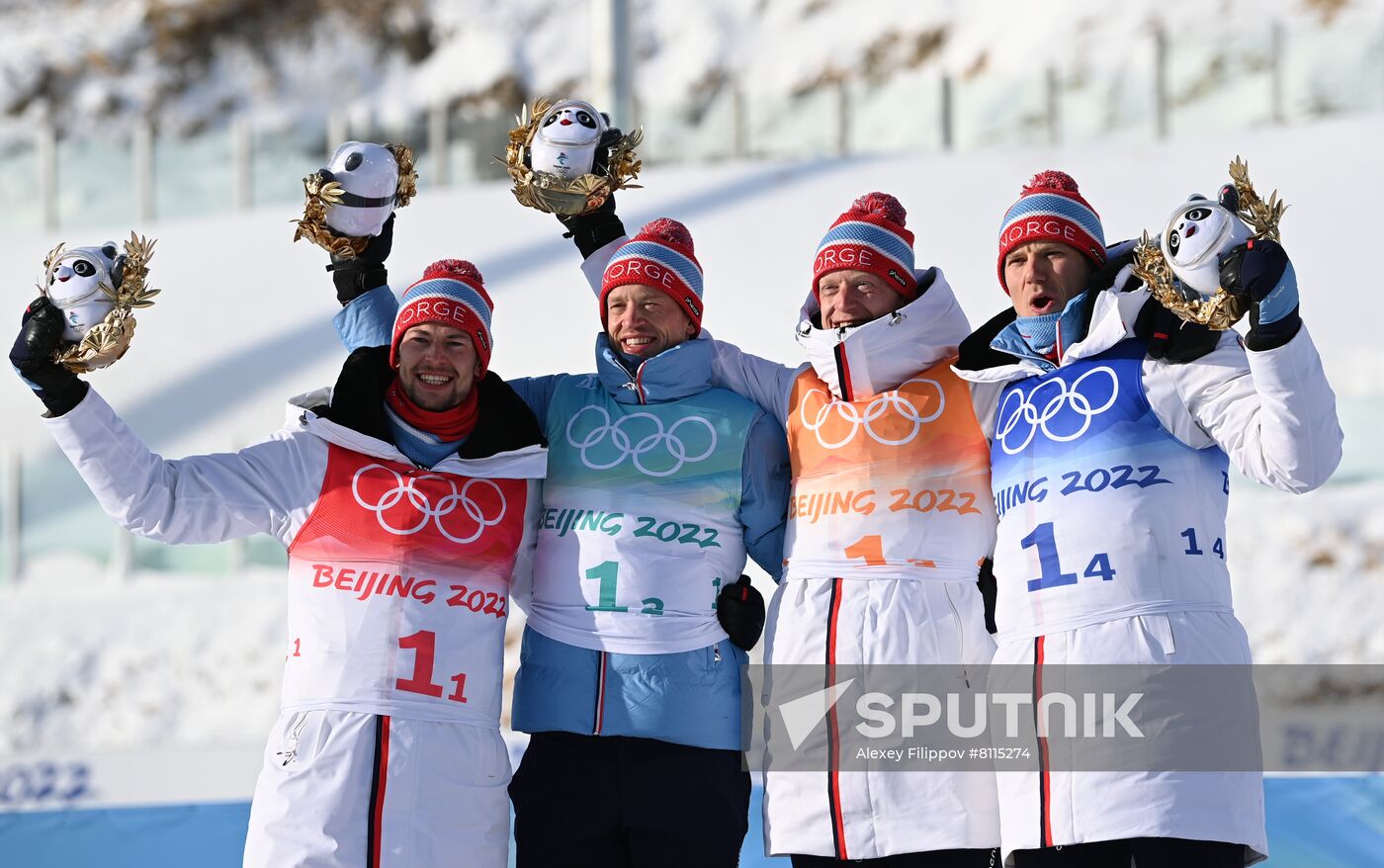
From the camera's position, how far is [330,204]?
407cm

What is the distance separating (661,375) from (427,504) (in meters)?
0.62

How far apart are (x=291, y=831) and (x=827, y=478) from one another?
1.38 m

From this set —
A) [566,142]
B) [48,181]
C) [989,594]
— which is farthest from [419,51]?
[989,594]

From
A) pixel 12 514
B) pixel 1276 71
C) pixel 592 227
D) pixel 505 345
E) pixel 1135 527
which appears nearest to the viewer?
pixel 1135 527

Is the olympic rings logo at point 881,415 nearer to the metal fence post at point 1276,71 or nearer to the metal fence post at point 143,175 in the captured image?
the metal fence post at point 1276,71

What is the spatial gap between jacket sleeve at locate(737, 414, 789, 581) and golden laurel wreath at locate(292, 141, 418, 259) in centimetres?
112

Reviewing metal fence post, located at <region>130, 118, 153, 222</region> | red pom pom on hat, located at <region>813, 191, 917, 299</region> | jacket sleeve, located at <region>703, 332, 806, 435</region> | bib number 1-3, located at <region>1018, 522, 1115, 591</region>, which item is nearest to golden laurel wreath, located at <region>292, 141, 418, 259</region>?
jacket sleeve, located at <region>703, 332, 806, 435</region>

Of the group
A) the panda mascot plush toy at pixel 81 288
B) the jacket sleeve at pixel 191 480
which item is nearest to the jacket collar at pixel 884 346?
the jacket sleeve at pixel 191 480

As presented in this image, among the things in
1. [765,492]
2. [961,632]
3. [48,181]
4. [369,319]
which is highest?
[48,181]

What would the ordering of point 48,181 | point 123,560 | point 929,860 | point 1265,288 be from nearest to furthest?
point 1265,288
point 929,860
point 123,560
point 48,181

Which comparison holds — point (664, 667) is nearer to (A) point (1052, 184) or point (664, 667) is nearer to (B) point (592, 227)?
(B) point (592, 227)

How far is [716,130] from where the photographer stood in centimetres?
1453

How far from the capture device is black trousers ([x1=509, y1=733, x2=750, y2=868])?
137 inches

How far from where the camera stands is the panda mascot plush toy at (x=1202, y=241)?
294cm
